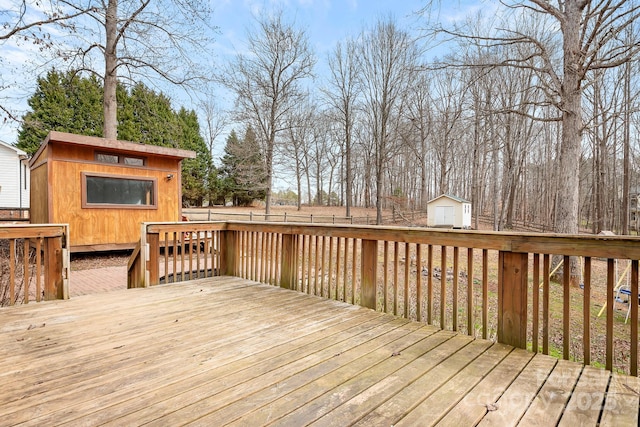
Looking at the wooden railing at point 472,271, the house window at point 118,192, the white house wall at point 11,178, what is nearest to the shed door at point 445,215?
the wooden railing at point 472,271

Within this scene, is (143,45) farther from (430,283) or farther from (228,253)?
(430,283)

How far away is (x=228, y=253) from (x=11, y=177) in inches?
698

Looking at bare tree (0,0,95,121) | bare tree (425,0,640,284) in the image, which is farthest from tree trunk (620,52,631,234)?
bare tree (0,0,95,121)

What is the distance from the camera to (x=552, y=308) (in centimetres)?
651

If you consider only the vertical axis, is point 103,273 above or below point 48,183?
below

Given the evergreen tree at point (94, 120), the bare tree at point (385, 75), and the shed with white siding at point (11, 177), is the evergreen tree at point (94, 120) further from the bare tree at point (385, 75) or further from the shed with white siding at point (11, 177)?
the bare tree at point (385, 75)

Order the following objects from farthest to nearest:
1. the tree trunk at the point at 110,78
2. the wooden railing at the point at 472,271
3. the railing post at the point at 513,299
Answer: the tree trunk at the point at 110,78 → the railing post at the point at 513,299 → the wooden railing at the point at 472,271

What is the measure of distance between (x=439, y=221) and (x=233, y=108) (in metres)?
12.7

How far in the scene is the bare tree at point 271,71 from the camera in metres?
16.3

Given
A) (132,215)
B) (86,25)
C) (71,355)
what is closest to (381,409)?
(71,355)

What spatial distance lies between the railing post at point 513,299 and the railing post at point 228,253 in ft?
11.7

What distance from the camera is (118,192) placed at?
25.0 ft

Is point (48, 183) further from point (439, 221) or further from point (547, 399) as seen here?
point (439, 221)

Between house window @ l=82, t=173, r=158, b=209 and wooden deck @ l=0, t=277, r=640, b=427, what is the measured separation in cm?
485
